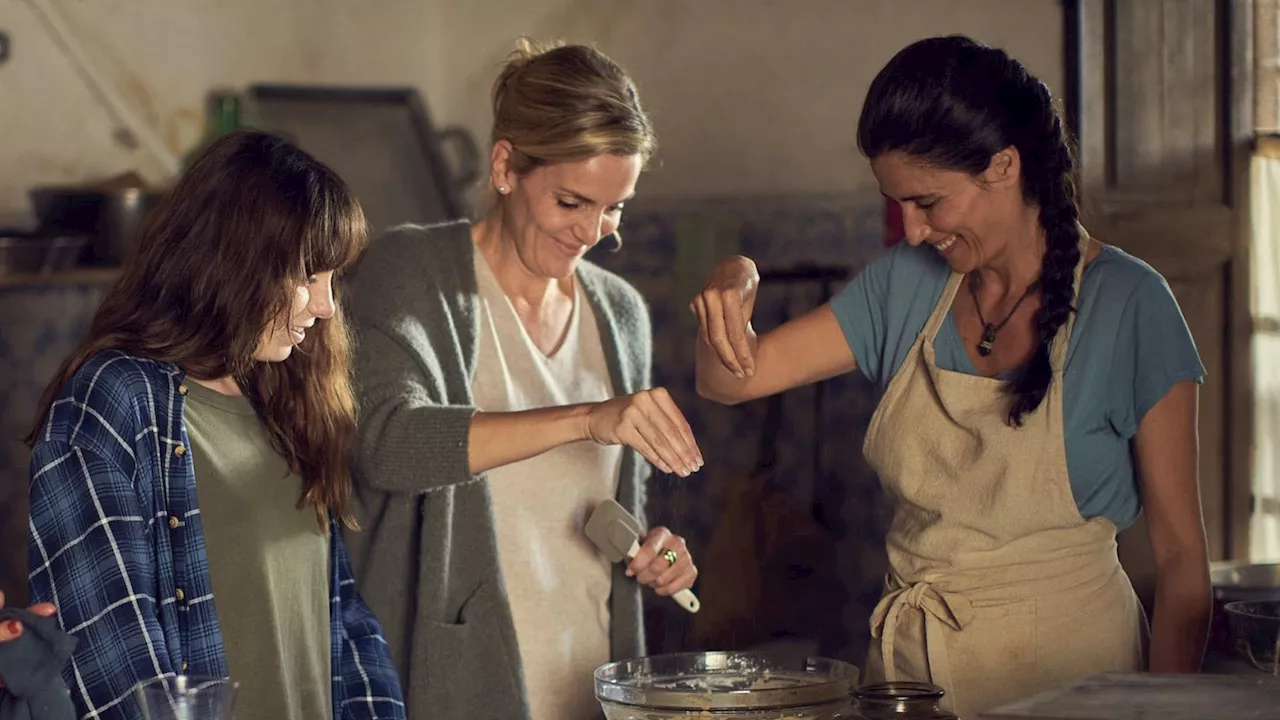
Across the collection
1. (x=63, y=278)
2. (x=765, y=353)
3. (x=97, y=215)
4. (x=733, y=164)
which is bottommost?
(x=765, y=353)

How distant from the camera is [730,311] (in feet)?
A: 6.50

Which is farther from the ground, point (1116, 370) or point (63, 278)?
point (63, 278)

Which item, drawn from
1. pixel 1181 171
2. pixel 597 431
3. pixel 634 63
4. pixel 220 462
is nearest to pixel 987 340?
pixel 597 431

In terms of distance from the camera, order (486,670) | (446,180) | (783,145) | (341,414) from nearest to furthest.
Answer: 1. (341,414)
2. (486,670)
3. (783,145)
4. (446,180)

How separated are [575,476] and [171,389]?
2.40 ft

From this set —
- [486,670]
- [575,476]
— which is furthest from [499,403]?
[486,670]

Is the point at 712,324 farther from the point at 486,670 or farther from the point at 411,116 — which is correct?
the point at 411,116

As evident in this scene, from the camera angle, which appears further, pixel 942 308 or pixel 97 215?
pixel 97 215

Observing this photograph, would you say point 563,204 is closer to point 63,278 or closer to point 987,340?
point 987,340

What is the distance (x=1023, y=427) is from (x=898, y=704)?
0.53 m

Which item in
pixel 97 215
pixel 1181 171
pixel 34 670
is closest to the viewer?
pixel 34 670

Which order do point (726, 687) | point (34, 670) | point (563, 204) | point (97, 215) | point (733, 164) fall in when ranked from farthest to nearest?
1. point (733, 164)
2. point (97, 215)
3. point (563, 204)
4. point (726, 687)
5. point (34, 670)

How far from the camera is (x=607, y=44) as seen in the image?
4551 millimetres

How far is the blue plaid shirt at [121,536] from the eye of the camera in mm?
1608
